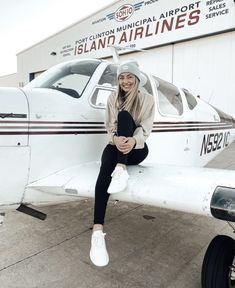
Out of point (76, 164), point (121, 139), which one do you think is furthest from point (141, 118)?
point (76, 164)

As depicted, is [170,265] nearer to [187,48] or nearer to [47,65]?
[187,48]

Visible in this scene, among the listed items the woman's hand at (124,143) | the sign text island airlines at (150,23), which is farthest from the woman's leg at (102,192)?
the sign text island airlines at (150,23)

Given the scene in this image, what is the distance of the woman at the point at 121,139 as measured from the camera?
6.23 ft

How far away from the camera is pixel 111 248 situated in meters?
2.68

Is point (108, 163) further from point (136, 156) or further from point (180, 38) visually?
point (180, 38)

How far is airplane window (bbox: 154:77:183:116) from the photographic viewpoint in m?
3.15

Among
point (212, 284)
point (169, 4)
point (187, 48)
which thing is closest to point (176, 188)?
point (212, 284)

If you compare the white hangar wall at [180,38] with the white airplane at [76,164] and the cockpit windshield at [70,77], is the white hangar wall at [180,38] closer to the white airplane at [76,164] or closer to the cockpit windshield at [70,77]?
the cockpit windshield at [70,77]

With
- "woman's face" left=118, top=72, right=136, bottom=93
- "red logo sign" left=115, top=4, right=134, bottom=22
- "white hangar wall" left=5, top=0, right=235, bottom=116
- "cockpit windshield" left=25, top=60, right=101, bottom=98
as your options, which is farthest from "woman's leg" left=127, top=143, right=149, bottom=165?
"red logo sign" left=115, top=4, right=134, bottom=22

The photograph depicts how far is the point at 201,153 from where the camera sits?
→ 390 cm

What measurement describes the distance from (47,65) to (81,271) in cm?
1746

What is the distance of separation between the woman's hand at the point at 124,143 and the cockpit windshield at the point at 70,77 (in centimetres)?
63

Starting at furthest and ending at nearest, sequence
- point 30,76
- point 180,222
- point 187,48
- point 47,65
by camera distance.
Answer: point 30,76
point 47,65
point 187,48
point 180,222

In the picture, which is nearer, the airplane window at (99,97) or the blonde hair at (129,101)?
the blonde hair at (129,101)
